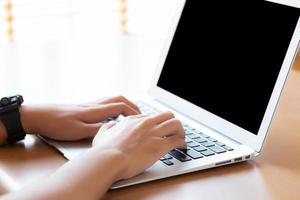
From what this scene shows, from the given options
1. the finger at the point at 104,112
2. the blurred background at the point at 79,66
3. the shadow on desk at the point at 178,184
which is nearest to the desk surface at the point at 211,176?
the shadow on desk at the point at 178,184

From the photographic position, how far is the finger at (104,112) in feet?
3.61

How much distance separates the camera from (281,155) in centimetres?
104

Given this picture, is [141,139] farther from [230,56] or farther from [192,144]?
[230,56]

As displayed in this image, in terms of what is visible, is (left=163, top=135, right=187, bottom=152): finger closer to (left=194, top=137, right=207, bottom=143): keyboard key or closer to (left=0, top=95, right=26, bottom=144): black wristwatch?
(left=194, top=137, right=207, bottom=143): keyboard key

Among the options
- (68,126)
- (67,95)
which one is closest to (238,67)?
(68,126)

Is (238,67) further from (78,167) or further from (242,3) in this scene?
(78,167)

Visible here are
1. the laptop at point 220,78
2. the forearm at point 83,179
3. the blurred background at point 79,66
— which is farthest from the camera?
the blurred background at point 79,66

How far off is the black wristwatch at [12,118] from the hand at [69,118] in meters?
0.01

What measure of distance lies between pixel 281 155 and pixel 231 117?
125mm

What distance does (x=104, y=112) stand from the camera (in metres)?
1.11

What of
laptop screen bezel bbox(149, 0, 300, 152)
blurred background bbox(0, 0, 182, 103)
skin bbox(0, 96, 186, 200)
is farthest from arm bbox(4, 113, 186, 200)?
blurred background bbox(0, 0, 182, 103)

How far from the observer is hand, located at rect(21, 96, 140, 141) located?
106 centimetres

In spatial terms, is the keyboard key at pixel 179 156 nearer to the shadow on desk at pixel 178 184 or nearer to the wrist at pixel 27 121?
the shadow on desk at pixel 178 184

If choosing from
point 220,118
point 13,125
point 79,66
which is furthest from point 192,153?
point 79,66
